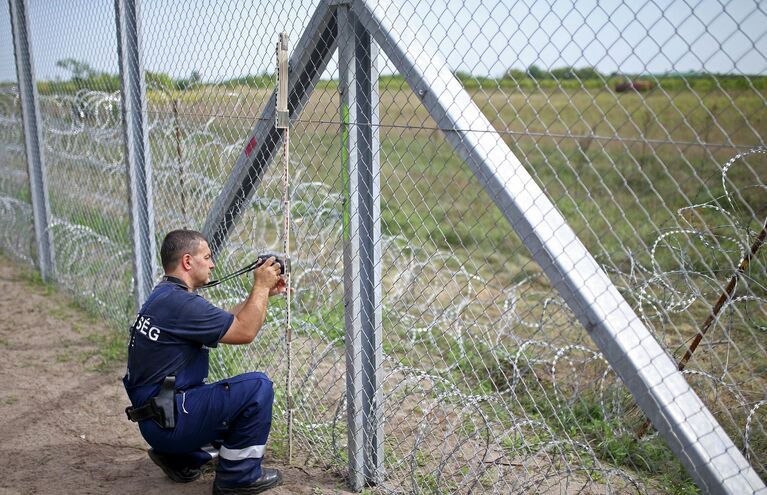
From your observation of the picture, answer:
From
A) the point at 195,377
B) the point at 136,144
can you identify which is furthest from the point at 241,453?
the point at 136,144

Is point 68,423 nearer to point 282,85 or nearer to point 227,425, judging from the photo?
point 227,425

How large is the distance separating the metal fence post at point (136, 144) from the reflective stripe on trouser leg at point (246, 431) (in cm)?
223

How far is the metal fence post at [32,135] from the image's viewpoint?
7.28 metres

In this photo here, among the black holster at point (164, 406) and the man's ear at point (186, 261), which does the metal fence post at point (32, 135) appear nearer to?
the man's ear at point (186, 261)

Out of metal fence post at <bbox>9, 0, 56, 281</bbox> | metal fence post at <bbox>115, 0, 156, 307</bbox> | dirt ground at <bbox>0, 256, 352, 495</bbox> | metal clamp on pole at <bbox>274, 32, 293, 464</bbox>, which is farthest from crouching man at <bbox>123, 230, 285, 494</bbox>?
metal fence post at <bbox>9, 0, 56, 281</bbox>

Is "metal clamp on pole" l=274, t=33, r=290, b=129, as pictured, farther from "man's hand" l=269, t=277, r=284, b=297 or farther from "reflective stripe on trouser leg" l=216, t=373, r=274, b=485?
"reflective stripe on trouser leg" l=216, t=373, r=274, b=485

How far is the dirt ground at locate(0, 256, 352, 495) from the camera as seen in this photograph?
3.87 m

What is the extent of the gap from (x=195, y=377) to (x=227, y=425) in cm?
29

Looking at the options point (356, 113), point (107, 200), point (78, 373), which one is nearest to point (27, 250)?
point (107, 200)

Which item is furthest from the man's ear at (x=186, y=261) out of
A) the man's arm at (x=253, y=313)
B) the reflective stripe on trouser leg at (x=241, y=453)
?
the reflective stripe on trouser leg at (x=241, y=453)

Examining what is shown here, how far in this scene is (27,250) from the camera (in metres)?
8.66

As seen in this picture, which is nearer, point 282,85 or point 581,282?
point 581,282

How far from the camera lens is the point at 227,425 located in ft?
11.6

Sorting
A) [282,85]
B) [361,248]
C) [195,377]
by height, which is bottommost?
[195,377]
